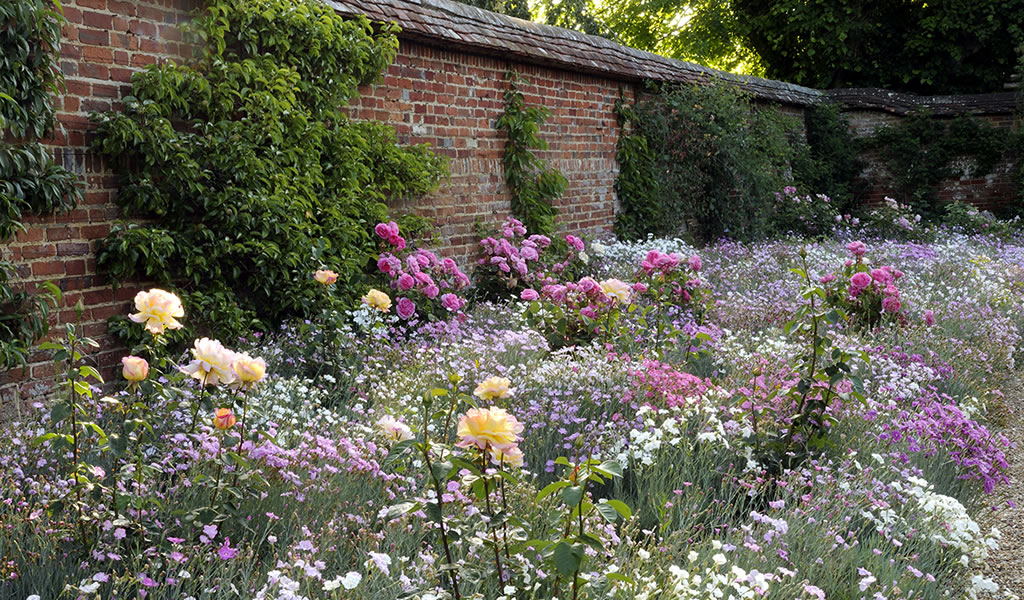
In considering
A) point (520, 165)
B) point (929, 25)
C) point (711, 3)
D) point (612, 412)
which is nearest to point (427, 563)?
point (612, 412)

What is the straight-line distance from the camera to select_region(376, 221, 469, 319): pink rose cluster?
6.07 m

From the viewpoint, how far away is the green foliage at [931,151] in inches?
655

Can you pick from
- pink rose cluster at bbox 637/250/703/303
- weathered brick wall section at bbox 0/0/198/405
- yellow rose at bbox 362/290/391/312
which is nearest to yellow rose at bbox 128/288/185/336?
weathered brick wall section at bbox 0/0/198/405

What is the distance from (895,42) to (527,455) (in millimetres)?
21521

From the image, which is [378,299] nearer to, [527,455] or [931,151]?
[527,455]

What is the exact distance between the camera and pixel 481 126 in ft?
27.2

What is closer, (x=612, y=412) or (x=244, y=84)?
(x=612, y=412)

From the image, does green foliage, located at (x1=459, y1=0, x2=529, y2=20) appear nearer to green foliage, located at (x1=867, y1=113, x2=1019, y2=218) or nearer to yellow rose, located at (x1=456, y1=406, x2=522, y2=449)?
green foliage, located at (x1=867, y1=113, x2=1019, y2=218)

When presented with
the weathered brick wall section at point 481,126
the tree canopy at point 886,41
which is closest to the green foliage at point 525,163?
the weathered brick wall section at point 481,126

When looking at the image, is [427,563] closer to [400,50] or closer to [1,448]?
[1,448]

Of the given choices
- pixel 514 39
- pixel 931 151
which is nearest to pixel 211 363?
pixel 514 39

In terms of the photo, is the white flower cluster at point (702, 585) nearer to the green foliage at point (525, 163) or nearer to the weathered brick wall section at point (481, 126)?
the weathered brick wall section at point (481, 126)

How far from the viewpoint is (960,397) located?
5168mm

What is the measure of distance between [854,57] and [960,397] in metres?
18.7
